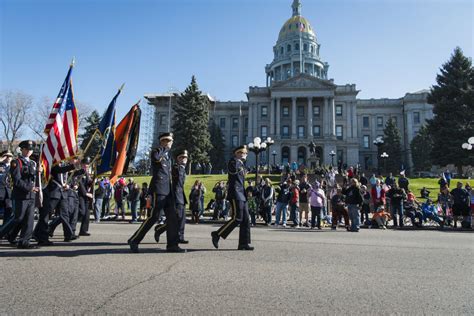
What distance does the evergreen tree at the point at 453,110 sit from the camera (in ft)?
122

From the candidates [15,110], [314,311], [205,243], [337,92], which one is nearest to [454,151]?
[337,92]

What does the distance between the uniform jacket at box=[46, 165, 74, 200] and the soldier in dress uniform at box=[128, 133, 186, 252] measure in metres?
2.28

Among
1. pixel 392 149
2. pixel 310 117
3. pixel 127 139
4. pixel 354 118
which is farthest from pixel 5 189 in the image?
pixel 354 118

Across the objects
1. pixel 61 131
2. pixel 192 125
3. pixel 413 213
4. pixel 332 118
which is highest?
pixel 332 118

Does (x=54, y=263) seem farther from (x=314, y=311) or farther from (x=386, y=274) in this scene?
(x=386, y=274)

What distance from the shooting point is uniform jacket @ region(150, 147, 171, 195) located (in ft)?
21.4

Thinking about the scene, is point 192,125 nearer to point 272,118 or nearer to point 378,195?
point 272,118

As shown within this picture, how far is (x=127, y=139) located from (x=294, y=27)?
299 ft

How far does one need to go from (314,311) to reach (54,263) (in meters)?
4.13

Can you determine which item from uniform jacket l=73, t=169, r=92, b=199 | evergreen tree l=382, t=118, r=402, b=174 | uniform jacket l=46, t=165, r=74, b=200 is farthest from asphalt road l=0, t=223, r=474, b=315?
evergreen tree l=382, t=118, r=402, b=174

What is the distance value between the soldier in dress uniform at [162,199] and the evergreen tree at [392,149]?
55.8 meters

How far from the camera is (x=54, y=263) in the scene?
5.24m

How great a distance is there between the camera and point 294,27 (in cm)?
9150

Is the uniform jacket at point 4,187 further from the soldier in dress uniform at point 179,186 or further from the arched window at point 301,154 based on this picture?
the arched window at point 301,154
